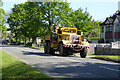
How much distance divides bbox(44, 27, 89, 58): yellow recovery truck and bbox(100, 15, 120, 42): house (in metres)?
29.1

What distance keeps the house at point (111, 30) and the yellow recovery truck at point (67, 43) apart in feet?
95.6

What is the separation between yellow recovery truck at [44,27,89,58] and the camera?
73.7ft

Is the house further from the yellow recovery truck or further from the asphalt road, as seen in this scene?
the asphalt road

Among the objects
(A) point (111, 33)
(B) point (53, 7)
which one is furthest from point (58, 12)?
(A) point (111, 33)

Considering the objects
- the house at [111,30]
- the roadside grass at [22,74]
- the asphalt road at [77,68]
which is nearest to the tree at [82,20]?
the house at [111,30]

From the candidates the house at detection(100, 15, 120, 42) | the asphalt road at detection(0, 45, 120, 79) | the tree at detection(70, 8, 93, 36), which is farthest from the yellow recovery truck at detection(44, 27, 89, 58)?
the tree at detection(70, 8, 93, 36)

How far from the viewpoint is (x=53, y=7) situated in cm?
4466

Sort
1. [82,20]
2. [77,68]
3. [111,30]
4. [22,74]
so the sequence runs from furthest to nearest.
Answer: [82,20] → [111,30] → [77,68] → [22,74]

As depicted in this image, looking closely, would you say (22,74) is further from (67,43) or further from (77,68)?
(67,43)

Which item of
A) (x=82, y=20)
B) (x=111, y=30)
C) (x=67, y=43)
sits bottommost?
(x=67, y=43)

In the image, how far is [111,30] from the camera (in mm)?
54688

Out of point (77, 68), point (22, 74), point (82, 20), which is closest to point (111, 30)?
point (82, 20)

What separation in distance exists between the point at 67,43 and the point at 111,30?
34765 millimetres

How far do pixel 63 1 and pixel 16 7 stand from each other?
33847 mm
